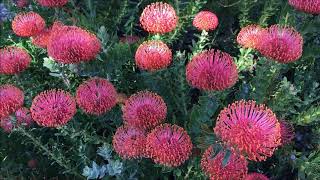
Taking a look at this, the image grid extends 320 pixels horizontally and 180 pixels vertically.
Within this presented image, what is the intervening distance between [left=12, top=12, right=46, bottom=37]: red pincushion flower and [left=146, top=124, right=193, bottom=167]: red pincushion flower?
0.93 meters

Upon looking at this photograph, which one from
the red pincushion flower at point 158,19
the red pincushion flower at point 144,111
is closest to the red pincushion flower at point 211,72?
the red pincushion flower at point 144,111

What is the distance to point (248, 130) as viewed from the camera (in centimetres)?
135

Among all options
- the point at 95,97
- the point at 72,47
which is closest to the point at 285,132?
the point at 95,97

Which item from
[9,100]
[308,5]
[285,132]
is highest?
[308,5]

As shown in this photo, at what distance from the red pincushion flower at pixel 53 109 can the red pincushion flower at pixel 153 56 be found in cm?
32

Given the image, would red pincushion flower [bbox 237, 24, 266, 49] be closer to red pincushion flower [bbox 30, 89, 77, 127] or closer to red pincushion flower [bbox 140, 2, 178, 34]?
red pincushion flower [bbox 140, 2, 178, 34]

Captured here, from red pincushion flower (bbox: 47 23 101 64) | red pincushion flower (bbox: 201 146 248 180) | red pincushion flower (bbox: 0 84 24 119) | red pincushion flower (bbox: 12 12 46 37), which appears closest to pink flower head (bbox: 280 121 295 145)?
red pincushion flower (bbox: 201 146 248 180)

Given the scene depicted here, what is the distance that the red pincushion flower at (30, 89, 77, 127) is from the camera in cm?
166

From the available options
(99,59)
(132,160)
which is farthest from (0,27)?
(132,160)

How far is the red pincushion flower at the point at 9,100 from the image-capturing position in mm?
1786

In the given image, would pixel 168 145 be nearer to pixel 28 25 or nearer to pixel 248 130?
pixel 248 130

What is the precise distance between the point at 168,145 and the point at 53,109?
460mm

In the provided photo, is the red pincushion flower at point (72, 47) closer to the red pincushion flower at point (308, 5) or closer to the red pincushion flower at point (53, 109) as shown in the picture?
the red pincushion flower at point (53, 109)

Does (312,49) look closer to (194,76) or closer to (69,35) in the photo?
(194,76)
